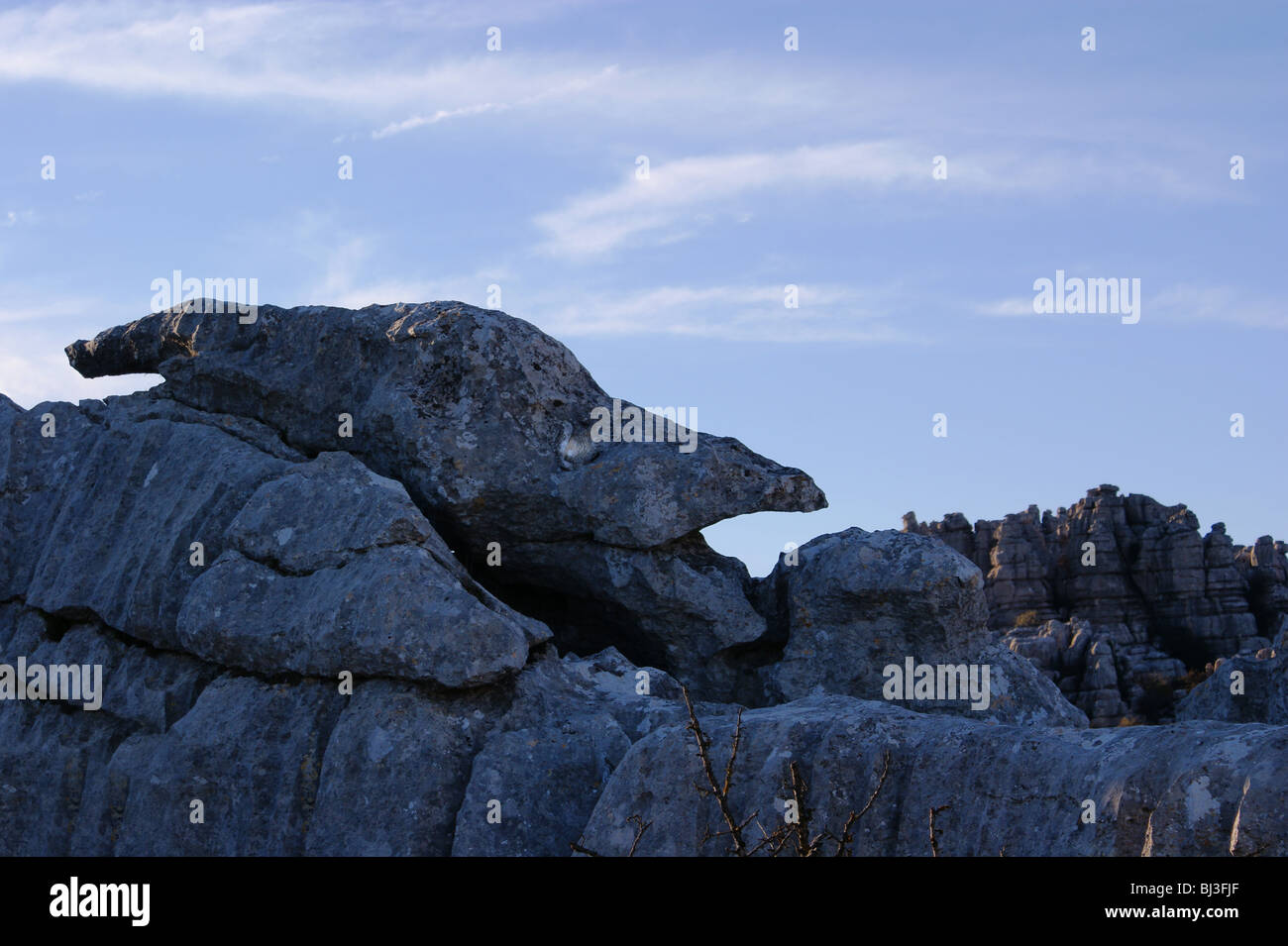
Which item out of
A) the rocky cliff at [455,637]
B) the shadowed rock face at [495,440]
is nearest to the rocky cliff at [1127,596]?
the rocky cliff at [455,637]

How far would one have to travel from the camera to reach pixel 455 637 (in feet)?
36.9

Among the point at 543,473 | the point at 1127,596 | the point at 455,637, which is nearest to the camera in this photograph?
the point at 455,637

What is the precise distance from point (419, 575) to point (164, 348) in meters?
6.64

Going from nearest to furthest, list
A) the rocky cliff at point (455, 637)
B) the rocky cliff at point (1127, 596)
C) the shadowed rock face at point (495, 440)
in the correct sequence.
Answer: the rocky cliff at point (455, 637) < the shadowed rock face at point (495, 440) < the rocky cliff at point (1127, 596)

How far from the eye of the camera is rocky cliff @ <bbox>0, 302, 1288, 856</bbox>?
31.5 feet

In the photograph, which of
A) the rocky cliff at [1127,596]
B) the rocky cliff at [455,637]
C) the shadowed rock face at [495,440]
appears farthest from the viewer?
the rocky cliff at [1127,596]

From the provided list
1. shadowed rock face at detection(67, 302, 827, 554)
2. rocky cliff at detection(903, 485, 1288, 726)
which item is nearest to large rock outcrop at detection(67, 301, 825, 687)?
shadowed rock face at detection(67, 302, 827, 554)

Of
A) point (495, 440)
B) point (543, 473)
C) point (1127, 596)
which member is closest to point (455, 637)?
point (543, 473)

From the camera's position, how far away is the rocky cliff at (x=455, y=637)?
31.5 feet

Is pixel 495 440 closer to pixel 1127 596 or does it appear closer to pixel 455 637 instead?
pixel 455 637

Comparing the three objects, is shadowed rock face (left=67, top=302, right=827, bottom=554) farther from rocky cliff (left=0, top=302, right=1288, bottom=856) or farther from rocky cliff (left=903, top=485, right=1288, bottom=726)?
rocky cliff (left=903, top=485, right=1288, bottom=726)

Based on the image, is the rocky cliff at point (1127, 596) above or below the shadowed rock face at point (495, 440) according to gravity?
below

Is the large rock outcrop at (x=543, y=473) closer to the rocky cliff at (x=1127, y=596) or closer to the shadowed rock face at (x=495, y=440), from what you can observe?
the shadowed rock face at (x=495, y=440)

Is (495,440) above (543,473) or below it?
above
